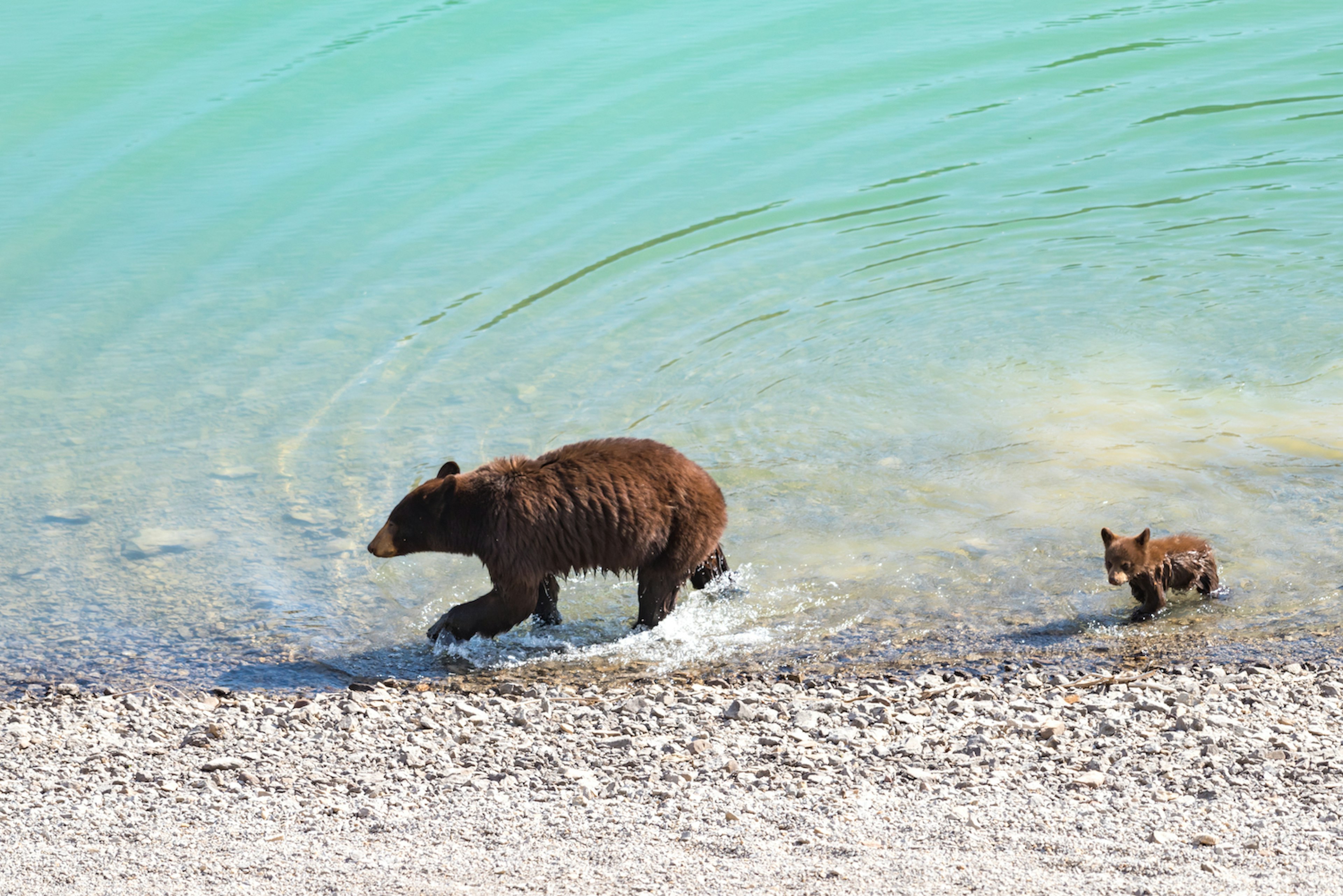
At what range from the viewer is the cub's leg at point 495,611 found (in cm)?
744

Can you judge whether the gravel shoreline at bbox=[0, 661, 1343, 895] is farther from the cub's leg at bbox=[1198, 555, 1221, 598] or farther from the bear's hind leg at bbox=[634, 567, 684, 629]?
the cub's leg at bbox=[1198, 555, 1221, 598]

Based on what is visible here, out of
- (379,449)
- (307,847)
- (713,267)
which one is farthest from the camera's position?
(713,267)

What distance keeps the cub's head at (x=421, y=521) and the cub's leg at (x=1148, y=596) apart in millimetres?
3895

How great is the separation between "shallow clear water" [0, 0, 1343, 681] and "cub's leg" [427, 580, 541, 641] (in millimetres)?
Answer: 154

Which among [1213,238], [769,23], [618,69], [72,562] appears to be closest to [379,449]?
[72,562]

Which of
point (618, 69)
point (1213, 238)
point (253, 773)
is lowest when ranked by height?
point (1213, 238)

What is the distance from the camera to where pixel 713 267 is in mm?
14414

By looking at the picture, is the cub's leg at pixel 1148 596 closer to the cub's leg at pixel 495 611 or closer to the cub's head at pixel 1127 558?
the cub's head at pixel 1127 558

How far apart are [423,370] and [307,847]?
24.2 feet

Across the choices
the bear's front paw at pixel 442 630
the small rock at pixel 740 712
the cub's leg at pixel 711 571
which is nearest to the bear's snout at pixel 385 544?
the bear's front paw at pixel 442 630

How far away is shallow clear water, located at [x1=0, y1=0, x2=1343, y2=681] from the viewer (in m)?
8.51

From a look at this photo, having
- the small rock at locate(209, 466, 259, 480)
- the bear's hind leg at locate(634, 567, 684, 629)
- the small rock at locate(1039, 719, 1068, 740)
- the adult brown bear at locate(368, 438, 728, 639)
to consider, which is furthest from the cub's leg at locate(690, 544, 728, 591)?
the small rock at locate(209, 466, 259, 480)

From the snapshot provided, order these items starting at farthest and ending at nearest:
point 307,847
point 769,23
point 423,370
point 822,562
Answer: point 769,23 → point 423,370 → point 822,562 → point 307,847

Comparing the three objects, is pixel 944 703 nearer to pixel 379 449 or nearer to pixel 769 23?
pixel 379 449
